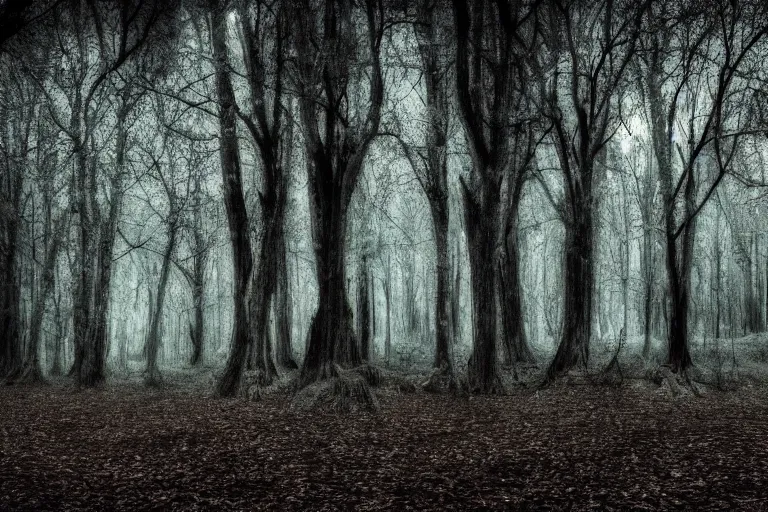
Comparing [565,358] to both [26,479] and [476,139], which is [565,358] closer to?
[476,139]

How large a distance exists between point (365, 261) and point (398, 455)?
39.9 ft

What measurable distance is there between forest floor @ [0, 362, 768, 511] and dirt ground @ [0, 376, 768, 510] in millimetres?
25

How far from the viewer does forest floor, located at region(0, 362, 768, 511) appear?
5.38 meters

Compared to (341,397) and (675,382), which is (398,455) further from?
(675,382)

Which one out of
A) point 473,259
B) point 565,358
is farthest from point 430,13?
point 565,358

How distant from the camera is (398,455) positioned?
7203 millimetres

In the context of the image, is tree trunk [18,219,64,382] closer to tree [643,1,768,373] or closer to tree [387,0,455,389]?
tree [387,0,455,389]

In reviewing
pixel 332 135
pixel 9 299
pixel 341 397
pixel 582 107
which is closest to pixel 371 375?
pixel 341 397

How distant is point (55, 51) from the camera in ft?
47.4

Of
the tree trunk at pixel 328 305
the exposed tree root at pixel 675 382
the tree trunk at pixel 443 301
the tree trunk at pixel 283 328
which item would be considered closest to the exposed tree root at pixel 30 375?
the tree trunk at pixel 283 328

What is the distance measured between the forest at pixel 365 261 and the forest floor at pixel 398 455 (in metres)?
0.06

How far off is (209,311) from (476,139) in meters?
24.0

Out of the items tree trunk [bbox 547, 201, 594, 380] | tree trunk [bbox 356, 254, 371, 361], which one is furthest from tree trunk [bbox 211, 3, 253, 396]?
tree trunk [bbox 547, 201, 594, 380]

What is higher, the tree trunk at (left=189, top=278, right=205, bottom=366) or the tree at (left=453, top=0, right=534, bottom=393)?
the tree at (left=453, top=0, right=534, bottom=393)
